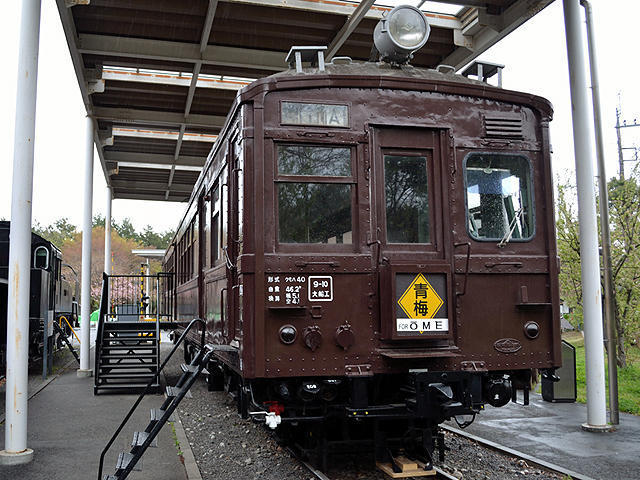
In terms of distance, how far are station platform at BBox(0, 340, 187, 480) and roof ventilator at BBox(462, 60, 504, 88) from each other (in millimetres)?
4846

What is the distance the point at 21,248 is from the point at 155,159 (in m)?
12.0

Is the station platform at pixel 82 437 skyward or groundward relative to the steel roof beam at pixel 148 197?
groundward

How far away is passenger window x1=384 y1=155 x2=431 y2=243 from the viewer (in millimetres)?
5562

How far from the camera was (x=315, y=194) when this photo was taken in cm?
542

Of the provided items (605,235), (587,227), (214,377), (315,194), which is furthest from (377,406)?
(605,235)

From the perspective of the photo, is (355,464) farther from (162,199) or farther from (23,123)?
(162,199)

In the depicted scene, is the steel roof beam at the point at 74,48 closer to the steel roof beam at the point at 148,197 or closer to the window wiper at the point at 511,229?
the window wiper at the point at 511,229

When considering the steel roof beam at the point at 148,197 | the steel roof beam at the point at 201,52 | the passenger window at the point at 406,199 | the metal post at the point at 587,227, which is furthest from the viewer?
the steel roof beam at the point at 148,197

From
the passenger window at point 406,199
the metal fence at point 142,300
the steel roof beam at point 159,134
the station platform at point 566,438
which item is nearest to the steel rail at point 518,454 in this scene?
the station platform at point 566,438

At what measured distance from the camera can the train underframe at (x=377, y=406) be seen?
516 cm

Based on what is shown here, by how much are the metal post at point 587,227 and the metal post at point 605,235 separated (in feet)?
0.95

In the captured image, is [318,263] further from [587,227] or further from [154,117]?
[154,117]

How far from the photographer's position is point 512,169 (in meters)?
5.94

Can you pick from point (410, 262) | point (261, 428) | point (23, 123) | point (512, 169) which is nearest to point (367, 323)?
point (410, 262)
